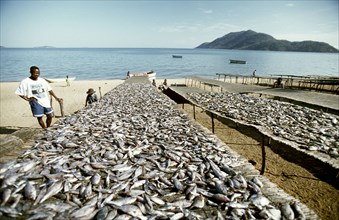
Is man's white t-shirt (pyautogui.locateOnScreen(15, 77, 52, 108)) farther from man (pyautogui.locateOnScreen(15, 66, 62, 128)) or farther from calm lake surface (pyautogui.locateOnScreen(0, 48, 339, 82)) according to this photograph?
calm lake surface (pyautogui.locateOnScreen(0, 48, 339, 82))

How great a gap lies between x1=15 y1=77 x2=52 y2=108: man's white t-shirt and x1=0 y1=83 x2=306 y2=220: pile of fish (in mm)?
2565

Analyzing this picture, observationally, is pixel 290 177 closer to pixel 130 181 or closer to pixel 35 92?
pixel 130 181

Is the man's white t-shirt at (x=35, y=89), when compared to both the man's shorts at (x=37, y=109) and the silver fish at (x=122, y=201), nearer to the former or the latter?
the man's shorts at (x=37, y=109)

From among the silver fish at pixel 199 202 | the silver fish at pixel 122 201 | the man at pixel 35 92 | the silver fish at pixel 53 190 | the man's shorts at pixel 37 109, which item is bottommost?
the silver fish at pixel 199 202

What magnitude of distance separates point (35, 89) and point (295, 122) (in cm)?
935

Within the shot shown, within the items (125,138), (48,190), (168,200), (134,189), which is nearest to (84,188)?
(48,190)

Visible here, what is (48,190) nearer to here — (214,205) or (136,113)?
(214,205)

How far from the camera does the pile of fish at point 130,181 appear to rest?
8.80 ft

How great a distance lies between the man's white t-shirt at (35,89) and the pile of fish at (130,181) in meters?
2.56

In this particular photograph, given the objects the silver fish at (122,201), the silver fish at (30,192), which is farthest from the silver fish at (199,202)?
the silver fish at (30,192)

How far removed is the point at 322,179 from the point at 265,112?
4.00 metres

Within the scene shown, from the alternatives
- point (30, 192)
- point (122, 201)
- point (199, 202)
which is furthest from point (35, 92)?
point (199, 202)

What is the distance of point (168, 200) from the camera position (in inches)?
117

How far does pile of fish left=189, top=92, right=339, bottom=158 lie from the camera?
6141mm
